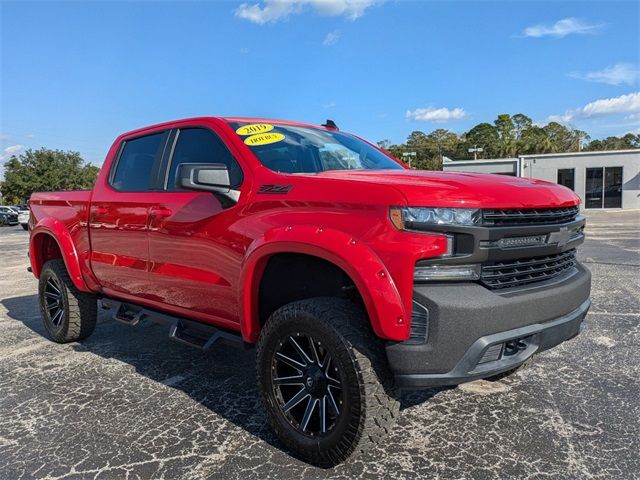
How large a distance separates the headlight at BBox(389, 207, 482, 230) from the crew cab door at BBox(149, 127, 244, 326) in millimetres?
1073

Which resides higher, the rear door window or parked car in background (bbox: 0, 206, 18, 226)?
the rear door window

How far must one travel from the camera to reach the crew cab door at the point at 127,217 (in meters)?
3.92

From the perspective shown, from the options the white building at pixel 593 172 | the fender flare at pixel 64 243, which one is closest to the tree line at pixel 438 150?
the white building at pixel 593 172

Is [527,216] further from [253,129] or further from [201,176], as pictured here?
[253,129]

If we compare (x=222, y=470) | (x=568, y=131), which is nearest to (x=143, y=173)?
(x=222, y=470)

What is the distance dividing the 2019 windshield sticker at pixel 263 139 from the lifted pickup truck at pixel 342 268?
13mm

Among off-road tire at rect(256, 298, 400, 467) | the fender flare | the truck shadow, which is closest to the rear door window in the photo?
the fender flare

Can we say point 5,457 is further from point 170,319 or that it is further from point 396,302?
point 396,302

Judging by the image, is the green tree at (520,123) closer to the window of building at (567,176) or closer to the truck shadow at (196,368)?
the window of building at (567,176)

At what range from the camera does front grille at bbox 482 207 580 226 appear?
2.43 m

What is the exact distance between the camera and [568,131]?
3698 inches

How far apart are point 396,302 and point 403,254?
0.22 meters

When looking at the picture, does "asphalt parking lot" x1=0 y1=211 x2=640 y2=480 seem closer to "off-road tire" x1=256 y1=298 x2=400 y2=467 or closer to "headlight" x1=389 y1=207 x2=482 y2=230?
"off-road tire" x1=256 y1=298 x2=400 y2=467

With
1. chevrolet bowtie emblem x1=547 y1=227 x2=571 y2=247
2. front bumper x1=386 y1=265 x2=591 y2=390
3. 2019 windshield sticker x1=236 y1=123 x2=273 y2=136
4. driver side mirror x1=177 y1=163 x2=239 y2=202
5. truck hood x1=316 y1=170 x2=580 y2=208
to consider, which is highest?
2019 windshield sticker x1=236 y1=123 x2=273 y2=136
